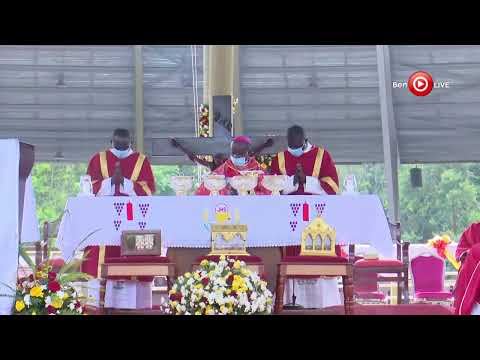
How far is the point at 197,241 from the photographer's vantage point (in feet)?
19.1

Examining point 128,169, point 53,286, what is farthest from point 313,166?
point 53,286

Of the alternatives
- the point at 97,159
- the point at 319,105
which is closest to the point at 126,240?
the point at 97,159

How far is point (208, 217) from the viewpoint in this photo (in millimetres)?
5824

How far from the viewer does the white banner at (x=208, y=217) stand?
19.1 feet

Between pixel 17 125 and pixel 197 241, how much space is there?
8.19 metres

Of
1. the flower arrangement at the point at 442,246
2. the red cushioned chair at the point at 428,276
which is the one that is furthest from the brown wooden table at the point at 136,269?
the red cushioned chair at the point at 428,276

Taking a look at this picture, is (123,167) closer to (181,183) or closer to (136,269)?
(181,183)

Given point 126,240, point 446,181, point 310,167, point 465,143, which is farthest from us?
point 446,181

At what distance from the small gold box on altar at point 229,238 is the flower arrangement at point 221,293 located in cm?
67

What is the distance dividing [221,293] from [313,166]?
7.30ft

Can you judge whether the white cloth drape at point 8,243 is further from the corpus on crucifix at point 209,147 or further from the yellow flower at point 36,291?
the corpus on crucifix at point 209,147

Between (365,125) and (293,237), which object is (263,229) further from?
(365,125)
